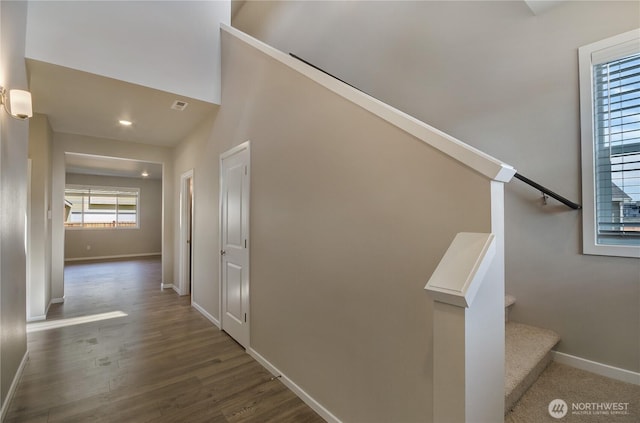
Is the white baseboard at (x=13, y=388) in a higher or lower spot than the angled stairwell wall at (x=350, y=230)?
lower

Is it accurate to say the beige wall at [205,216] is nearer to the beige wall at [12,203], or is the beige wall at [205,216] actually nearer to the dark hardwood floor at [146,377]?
the dark hardwood floor at [146,377]

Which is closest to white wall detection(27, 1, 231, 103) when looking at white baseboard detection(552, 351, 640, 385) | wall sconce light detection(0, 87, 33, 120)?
wall sconce light detection(0, 87, 33, 120)

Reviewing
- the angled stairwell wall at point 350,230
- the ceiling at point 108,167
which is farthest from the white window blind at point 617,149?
the ceiling at point 108,167

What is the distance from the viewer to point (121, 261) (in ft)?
27.5

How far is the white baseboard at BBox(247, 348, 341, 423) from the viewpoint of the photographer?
1.88 m

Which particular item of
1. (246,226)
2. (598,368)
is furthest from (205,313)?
(598,368)

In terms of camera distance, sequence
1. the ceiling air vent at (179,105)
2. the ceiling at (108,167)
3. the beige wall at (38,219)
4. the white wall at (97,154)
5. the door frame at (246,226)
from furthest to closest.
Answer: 1. the ceiling at (108,167)
2. the white wall at (97,154)
3. the beige wall at (38,219)
4. the ceiling air vent at (179,105)
5. the door frame at (246,226)

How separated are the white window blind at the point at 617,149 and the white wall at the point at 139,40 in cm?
363

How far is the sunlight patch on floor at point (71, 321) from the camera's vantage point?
3.47 metres

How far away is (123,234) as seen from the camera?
357 inches

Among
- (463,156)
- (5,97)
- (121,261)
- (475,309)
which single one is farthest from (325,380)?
(121,261)

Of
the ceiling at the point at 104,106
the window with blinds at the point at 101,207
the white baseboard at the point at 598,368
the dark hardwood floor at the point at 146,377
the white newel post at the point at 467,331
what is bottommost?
the dark hardwood floor at the point at 146,377

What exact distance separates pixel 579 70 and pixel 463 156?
1.61m

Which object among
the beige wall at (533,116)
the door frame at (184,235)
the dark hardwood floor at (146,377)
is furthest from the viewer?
the door frame at (184,235)
